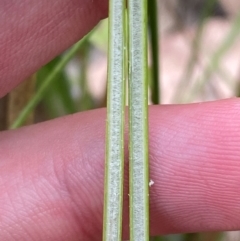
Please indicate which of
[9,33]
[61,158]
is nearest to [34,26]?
[9,33]

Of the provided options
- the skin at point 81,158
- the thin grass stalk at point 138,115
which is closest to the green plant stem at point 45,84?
the skin at point 81,158

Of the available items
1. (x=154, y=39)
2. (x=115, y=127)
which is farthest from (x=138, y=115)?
(x=154, y=39)

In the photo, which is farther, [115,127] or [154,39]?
[154,39]

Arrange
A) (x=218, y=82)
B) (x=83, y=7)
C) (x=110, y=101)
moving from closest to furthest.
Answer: (x=110, y=101), (x=83, y=7), (x=218, y=82)

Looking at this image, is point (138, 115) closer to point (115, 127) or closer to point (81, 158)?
point (115, 127)

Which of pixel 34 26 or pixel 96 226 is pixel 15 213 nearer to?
pixel 96 226

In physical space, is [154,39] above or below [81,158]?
above
